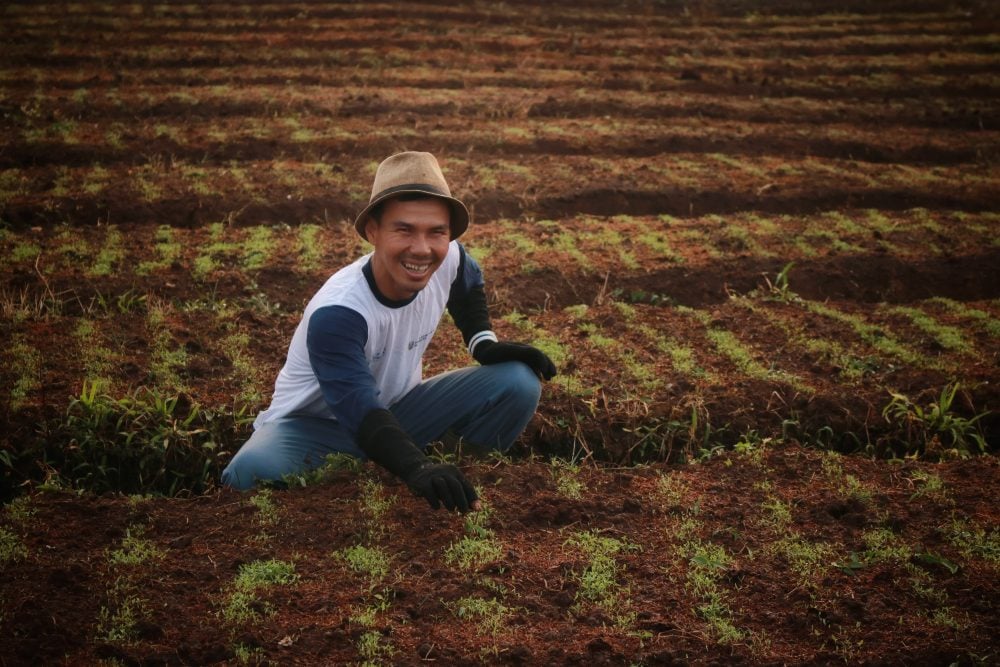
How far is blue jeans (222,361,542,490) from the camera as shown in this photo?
391 centimetres

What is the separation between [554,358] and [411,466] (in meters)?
Answer: 2.20

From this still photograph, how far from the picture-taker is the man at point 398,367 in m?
3.39

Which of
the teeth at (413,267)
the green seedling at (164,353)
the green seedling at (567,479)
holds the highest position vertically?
the teeth at (413,267)

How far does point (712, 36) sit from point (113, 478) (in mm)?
13377

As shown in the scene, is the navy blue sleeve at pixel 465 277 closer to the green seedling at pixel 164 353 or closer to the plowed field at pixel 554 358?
the plowed field at pixel 554 358

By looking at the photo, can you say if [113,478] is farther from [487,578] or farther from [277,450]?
[487,578]

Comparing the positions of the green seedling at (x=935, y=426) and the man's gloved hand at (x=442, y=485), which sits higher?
the man's gloved hand at (x=442, y=485)

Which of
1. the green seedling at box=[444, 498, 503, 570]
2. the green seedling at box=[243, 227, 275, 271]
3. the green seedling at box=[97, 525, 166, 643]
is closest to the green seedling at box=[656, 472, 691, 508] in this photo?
the green seedling at box=[444, 498, 503, 570]

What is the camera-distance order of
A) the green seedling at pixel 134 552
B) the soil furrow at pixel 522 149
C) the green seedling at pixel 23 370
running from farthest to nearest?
1. the soil furrow at pixel 522 149
2. the green seedling at pixel 23 370
3. the green seedling at pixel 134 552

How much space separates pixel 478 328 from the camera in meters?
4.25

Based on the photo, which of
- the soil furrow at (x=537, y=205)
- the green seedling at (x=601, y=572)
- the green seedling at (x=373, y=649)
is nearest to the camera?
the green seedling at (x=373, y=649)

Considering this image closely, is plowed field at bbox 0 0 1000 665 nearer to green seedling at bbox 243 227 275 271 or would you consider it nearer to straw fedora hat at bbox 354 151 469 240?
green seedling at bbox 243 227 275 271

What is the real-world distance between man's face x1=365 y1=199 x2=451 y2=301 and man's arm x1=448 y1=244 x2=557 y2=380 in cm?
54

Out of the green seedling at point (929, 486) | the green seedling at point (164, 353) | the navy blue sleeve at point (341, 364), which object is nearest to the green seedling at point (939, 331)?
the green seedling at point (929, 486)
